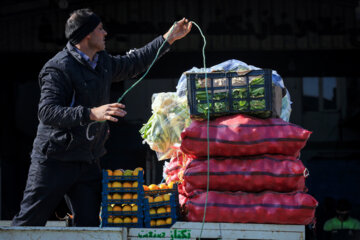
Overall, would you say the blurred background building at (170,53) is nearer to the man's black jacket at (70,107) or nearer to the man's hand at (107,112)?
the man's black jacket at (70,107)

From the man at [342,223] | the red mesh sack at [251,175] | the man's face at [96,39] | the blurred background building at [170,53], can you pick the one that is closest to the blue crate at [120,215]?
the red mesh sack at [251,175]

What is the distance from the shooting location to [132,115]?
1276 cm

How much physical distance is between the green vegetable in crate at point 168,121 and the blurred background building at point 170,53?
6252 mm

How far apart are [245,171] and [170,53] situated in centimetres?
791

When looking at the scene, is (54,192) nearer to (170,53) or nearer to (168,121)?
(168,121)

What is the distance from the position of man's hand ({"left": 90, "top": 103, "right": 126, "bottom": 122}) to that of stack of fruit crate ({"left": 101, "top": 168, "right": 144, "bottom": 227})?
0.54 metres

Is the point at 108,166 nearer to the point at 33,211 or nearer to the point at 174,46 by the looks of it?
the point at 174,46

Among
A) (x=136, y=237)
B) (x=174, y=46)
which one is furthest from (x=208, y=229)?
(x=174, y=46)

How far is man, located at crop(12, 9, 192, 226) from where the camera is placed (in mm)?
4039

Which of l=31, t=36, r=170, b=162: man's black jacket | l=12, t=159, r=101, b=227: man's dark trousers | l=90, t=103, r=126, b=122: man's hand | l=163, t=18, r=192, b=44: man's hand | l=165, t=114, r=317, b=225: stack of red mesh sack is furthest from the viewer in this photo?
l=163, t=18, r=192, b=44: man's hand

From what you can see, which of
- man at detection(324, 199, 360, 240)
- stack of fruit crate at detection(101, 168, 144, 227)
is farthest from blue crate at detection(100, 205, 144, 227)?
man at detection(324, 199, 360, 240)

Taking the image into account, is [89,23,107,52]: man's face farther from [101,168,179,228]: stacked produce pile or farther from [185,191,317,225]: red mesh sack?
[185,191,317,225]: red mesh sack

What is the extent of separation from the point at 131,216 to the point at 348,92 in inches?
389

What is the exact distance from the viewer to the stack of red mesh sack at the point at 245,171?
420 centimetres
